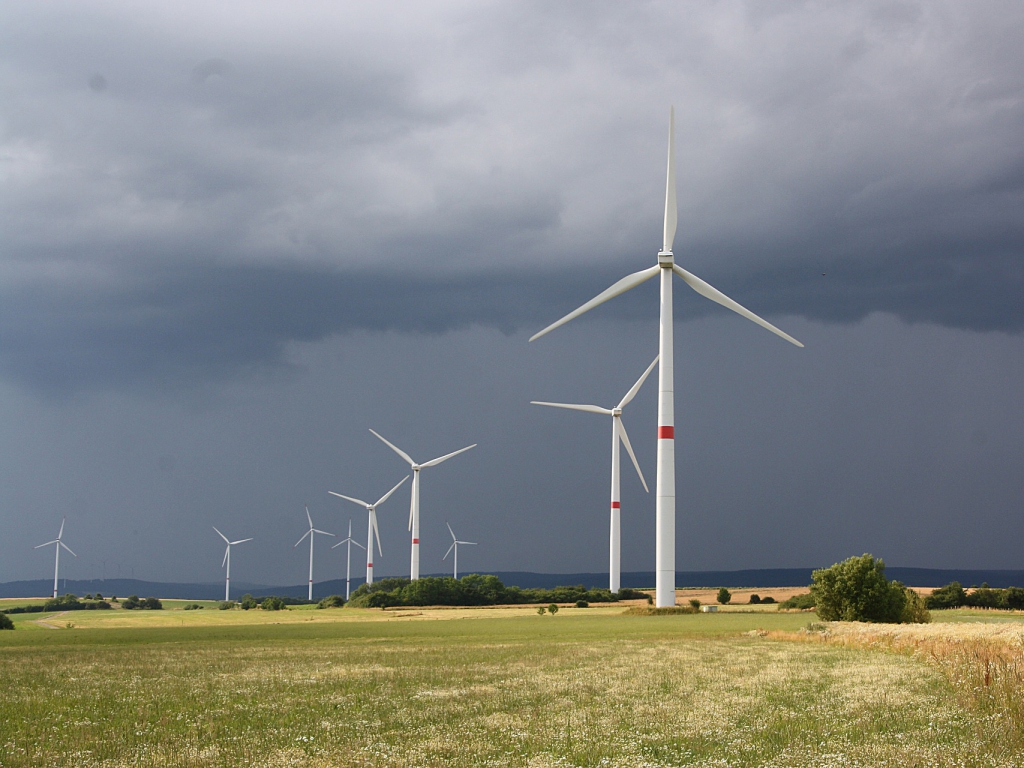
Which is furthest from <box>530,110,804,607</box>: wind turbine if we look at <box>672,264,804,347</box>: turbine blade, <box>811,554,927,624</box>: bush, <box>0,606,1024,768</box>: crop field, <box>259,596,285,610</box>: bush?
<box>259,596,285,610</box>: bush

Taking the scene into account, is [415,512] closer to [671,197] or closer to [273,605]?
[273,605]

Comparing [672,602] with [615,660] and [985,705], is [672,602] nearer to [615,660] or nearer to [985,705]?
[615,660]

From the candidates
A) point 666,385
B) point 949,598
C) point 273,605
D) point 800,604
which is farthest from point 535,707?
point 273,605

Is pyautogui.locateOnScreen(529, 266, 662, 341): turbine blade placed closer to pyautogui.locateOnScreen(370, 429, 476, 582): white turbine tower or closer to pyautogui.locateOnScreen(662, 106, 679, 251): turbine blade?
pyautogui.locateOnScreen(662, 106, 679, 251): turbine blade

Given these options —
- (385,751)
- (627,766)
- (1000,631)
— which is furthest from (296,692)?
(1000,631)

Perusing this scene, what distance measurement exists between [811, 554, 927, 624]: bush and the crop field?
893 inches

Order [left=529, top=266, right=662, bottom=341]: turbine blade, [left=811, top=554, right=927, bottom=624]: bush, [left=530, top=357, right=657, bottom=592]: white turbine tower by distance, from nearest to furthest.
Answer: [left=811, top=554, right=927, bottom=624]: bush
[left=529, top=266, right=662, bottom=341]: turbine blade
[left=530, top=357, right=657, bottom=592]: white turbine tower

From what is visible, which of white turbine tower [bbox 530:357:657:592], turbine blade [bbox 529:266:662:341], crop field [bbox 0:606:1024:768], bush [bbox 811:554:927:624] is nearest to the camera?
crop field [bbox 0:606:1024:768]

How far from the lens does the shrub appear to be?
106 meters

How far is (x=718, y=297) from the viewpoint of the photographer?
95188 mm

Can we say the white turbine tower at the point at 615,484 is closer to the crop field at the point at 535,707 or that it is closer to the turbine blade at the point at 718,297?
the turbine blade at the point at 718,297

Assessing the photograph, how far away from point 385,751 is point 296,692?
11.7m

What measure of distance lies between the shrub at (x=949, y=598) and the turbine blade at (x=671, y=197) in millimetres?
52562

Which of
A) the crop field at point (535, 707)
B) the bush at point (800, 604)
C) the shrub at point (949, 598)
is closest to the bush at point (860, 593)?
the crop field at point (535, 707)
